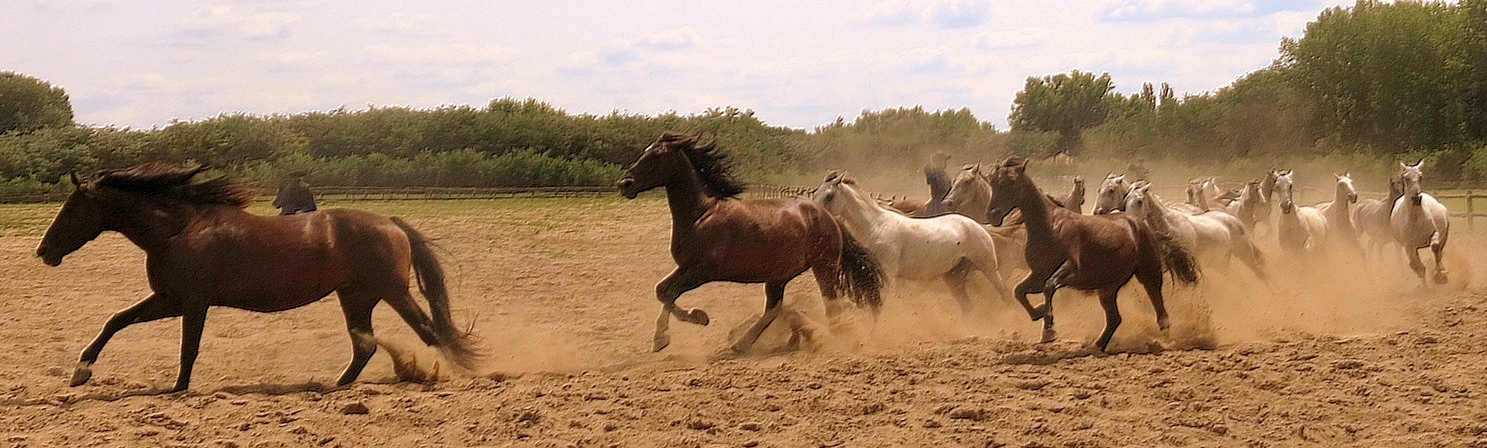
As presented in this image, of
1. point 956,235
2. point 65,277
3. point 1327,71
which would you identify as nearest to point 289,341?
point 956,235

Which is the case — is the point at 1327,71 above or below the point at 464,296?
above

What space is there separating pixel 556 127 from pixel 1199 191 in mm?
26974

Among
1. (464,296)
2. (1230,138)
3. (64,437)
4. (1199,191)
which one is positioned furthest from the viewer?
(1230,138)

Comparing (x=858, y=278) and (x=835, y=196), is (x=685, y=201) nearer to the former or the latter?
(x=858, y=278)

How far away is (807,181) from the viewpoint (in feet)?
122

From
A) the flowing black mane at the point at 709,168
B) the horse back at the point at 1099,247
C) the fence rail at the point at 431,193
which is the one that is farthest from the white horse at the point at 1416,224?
the fence rail at the point at 431,193

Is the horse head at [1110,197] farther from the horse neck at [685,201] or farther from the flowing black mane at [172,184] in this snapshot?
the flowing black mane at [172,184]

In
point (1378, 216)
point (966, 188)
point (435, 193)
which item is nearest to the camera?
point (966, 188)

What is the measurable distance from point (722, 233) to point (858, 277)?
Result: 3.86 feet

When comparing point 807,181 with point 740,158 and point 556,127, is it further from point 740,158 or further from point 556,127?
point 556,127

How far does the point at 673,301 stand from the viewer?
26.2 feet

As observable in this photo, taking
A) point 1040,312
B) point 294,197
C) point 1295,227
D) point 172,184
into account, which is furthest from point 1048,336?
point 294,197

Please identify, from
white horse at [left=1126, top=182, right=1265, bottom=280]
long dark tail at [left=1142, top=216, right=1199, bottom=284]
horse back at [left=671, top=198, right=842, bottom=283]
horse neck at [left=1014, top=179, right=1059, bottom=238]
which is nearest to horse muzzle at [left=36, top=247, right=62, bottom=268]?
horse back at [left=671, top=198, right=842, bottom=283]

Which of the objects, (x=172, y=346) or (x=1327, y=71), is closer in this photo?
(x=172, y=346)
